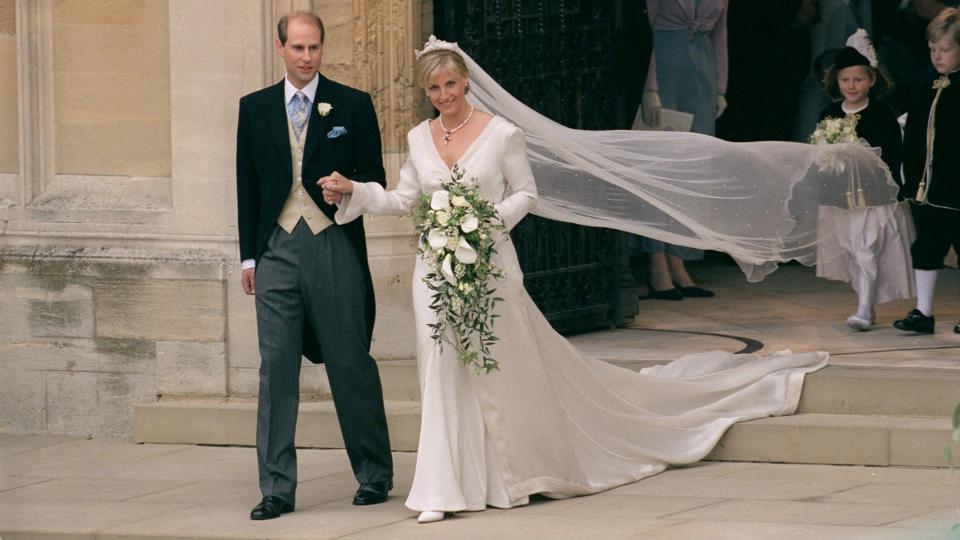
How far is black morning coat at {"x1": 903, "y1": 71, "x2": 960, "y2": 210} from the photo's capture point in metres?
11.0

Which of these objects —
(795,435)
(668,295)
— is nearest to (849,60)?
(668,295)

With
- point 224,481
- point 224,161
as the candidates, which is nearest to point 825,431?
point 224,481

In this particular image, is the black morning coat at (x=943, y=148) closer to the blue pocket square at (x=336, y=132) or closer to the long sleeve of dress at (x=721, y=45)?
the long sleeve of dress at (x=721, y=45)

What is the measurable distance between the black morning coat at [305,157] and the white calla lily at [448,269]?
1.96 ft

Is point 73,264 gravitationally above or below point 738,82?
below

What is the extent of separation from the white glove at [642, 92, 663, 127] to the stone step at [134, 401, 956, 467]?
3.23m

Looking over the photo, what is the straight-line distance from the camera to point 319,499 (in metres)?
9.06

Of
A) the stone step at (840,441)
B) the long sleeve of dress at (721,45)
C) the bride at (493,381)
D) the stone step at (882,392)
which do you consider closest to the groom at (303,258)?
the bride at (493,381)

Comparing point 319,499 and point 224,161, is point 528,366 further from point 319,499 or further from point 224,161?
point 224,161

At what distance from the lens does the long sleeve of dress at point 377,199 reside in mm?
8608

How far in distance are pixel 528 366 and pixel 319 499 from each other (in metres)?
1.17

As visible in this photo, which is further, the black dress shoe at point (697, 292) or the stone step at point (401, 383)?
the black dress shoe at point (697, 292)

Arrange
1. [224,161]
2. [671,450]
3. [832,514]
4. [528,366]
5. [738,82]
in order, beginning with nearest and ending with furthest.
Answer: [832,514] → [528,366] → [671,450] → [224,161] → [738,82]

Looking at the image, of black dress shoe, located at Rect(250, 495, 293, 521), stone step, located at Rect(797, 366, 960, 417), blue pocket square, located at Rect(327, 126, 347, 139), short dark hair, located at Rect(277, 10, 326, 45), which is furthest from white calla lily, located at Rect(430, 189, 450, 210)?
stone step, located at Rect(797, 366, 960, 417)
